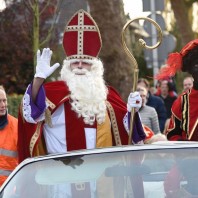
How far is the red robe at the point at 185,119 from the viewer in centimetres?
893

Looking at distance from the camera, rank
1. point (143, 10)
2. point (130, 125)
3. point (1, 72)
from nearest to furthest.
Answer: point (130, 125)
point (143, 10)
point (1, 72)

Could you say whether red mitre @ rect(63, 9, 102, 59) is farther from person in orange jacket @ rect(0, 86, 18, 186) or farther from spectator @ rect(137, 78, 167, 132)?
spectator @ rect(137, 78, 167, 132)

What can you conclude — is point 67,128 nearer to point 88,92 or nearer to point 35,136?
point 35,136

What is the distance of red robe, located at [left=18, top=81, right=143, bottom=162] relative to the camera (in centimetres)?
859

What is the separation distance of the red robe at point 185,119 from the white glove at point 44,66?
1257 millimetres

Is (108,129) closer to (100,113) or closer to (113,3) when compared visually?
(100,113)

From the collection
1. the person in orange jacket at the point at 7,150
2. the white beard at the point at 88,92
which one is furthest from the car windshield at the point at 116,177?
the person in orange jacket at the point at 7,150

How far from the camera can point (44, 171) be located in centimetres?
636

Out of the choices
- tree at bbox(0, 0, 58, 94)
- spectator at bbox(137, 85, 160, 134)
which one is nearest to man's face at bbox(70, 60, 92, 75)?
spectator at bbox(137, 85, 160, 134)

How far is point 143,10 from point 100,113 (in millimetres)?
13434

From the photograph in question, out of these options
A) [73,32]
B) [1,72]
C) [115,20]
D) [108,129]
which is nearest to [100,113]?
[108,129]

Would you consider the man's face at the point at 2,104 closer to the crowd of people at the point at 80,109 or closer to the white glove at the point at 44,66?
the crowd of people at the point at 80,109

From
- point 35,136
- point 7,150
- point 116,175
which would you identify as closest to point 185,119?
point 35,136

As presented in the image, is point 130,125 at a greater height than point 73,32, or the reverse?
point 73,32
